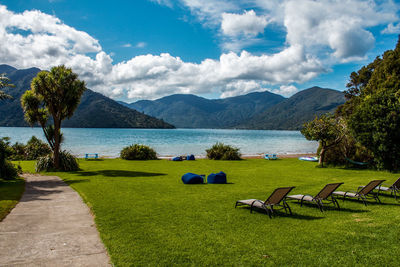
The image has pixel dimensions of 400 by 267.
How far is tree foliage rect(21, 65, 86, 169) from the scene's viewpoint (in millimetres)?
17922

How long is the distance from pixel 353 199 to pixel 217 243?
7.00 metres

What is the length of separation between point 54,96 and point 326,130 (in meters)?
19.3

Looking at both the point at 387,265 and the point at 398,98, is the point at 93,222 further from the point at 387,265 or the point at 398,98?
the point at 398,98

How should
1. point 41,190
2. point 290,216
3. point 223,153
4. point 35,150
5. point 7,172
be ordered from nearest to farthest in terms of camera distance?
point 290,216, point 41,190, point 7,172, point 35,150, point 223,153

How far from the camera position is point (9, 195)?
10344 mm

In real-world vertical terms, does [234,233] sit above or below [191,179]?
below

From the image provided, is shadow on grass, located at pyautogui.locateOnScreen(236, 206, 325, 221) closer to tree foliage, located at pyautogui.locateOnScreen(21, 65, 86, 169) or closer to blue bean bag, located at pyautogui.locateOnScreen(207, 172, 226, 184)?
blue bean bag, located at pyautogui.locateOnScreen(207, 172, 226, 184)

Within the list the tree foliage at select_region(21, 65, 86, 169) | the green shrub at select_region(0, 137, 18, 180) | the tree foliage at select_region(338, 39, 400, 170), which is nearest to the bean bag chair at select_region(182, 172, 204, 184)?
the green shrub at select_region(0, 137, 18, 180)

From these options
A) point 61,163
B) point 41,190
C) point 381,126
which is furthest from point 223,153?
point 41,190

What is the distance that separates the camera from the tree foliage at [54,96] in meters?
17.9

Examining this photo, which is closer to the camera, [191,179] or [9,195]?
[9,195]

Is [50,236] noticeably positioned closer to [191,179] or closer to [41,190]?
[41,190]

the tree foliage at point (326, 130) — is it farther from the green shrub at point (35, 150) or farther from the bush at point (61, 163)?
the green shrub at point (35, 150)

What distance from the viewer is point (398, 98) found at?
18.5 m
